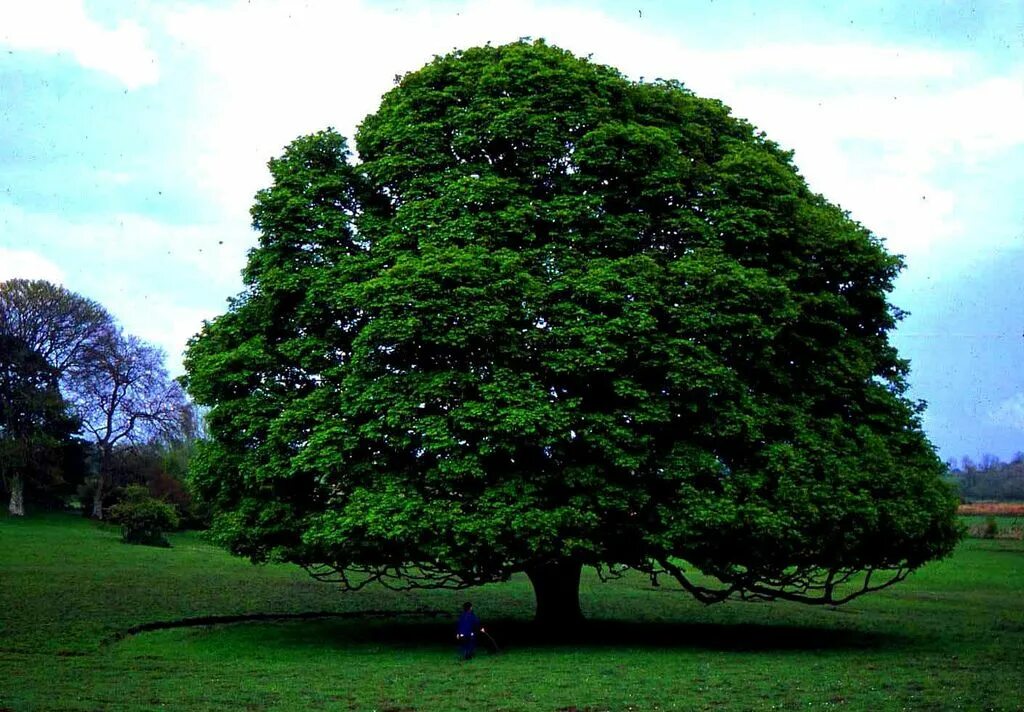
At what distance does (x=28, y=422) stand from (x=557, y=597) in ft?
196

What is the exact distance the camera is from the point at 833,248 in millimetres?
30578

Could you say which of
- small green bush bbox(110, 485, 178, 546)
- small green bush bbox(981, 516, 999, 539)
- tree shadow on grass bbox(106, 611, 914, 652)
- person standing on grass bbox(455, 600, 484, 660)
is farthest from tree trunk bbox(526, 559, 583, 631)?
small green bush bbox(981, 516, 999, 539)

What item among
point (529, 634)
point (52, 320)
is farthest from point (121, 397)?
point (529, 634)

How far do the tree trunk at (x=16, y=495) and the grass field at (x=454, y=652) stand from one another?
86.0 feet

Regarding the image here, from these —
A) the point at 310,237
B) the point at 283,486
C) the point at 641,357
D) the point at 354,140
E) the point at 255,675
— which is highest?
the point at 354,140

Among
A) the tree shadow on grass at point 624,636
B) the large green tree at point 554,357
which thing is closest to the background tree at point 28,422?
the tree shadow on grass at point 624,636

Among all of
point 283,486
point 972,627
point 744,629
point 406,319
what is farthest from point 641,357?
point 972,627

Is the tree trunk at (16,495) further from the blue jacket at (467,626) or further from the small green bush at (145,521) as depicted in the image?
the blue jacket at (467,626)

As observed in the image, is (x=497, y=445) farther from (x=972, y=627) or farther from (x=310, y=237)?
(x=972, y=627)

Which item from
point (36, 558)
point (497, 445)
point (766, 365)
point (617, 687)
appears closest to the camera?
point (617, 687)

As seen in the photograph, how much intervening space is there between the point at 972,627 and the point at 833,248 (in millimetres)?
15188

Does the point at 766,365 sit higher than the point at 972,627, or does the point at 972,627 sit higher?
the point at 766,365

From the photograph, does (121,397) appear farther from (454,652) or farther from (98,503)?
(454,652)

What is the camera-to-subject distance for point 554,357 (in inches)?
1058
